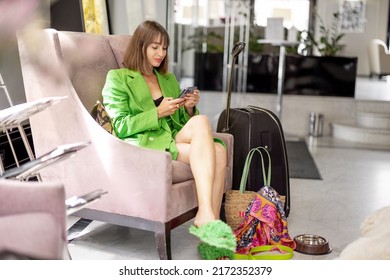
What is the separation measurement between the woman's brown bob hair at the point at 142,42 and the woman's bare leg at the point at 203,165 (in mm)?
360

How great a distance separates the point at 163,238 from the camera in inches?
89.1

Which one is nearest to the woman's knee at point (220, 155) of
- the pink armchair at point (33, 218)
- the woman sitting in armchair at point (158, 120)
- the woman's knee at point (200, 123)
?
the woman sitting in armchair at point (158, 120)

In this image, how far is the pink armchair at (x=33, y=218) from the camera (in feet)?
4.78

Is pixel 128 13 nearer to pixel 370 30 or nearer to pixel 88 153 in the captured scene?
pixel 88 153

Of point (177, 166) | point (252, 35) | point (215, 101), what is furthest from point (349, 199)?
point (252, 35)

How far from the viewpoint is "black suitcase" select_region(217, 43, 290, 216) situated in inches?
117

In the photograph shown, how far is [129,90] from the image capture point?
2.51m

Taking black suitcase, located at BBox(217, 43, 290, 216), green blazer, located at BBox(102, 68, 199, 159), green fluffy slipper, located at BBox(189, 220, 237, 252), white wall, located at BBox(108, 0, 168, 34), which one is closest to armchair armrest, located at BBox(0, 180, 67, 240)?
green fluffy slipper, located at BBox(189, 220, 237, 252)

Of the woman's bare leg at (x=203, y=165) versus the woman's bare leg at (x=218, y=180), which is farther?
the woman's bare leg at (x=218, y=180)

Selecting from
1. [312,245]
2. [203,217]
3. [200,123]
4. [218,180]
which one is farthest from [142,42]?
[312,245]

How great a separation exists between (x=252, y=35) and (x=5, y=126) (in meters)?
5.57

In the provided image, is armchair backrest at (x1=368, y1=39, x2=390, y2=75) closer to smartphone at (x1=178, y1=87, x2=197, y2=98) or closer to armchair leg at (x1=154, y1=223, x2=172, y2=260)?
smartphone at (x1=178, y1=87, x2=197, y2=98)

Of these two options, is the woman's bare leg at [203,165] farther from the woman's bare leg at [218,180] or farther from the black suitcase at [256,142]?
the black suitcase at [256,142]

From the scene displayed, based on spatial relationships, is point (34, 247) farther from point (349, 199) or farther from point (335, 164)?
point (335, 164)
